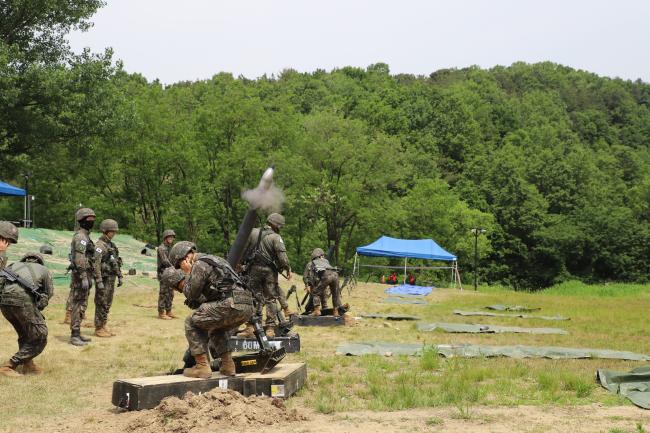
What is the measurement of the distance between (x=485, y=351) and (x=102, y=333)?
7.46 metres

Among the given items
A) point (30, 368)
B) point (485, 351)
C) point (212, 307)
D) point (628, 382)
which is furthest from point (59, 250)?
point (628, 382)

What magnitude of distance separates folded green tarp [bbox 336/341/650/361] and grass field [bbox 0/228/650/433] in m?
0.41

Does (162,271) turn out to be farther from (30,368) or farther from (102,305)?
(30,368)

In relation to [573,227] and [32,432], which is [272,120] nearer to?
[573,227]

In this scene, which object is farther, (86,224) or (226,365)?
(86,224)

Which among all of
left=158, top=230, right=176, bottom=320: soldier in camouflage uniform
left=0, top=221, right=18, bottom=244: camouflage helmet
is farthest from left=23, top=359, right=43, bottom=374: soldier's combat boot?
left=158, top=230, right=176, bottom=320: soldier in camouflage uniform

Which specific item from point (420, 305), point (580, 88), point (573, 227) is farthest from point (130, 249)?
point (580, 88)

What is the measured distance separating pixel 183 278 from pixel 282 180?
41.1 m

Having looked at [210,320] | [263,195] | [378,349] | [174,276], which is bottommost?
[378,349]

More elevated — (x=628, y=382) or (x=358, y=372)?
(x=628, y=382)

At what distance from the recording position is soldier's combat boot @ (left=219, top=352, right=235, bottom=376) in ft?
27.0

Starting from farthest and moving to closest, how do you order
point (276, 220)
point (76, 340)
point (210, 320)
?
1. point (276, 220)
2. point (76, 340)
3. point (210, 320)

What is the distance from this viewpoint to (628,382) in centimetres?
951

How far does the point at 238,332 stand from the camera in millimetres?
12844
